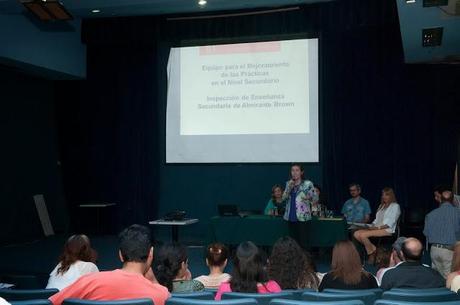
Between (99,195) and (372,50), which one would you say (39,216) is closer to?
(99,195)

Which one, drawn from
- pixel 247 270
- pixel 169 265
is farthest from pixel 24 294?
pixel 247 270

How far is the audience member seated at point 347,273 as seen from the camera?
309 centimetres

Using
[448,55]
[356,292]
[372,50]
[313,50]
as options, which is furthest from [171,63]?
[356,292]

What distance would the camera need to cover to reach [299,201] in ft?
20.4

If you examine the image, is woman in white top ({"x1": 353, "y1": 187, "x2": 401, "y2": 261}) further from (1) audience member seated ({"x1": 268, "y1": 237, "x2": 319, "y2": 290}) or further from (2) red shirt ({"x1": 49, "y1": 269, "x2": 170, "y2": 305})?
(2) red shirt ({"x1": 49, "y1": 269, "x2": 170, "y2": 305})

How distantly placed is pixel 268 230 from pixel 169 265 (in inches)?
155

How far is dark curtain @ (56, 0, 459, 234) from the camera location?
333 inches

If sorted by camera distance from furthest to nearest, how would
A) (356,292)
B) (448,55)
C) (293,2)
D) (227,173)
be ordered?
1. (227,173)
2. (293,2)
3. (448,55)
4. (356,292)

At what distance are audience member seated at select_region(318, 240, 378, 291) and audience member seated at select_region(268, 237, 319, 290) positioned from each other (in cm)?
15

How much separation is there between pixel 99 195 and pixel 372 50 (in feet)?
18.5

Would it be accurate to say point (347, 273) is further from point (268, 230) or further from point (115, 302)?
point (268, 230)

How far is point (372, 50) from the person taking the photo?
28.9 feet

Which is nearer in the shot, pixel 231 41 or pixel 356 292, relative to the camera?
pixel 356 292

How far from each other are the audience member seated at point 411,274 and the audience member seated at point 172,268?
1126 millimetres
